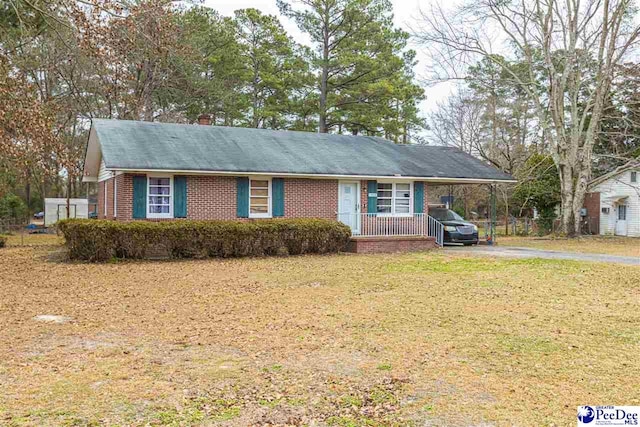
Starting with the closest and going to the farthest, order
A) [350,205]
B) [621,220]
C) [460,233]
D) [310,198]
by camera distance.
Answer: [310,198] → [350,205] → [460,233] → [621,220]

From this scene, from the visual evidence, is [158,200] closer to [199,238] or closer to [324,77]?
[199,238]

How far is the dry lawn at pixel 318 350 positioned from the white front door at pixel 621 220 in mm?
19059

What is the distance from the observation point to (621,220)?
94.1ft

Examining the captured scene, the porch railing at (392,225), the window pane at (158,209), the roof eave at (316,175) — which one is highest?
the roof eave at (316,175)

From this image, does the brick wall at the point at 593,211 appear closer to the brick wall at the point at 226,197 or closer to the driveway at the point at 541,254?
the driveway at the point at 541,254

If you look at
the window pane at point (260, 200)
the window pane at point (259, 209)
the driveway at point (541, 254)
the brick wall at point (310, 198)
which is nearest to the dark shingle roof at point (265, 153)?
the brick wall at point (310, 198)

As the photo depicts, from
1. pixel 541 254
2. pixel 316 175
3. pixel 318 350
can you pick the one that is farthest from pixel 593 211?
pixel 318 350

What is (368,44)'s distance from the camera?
106 ft

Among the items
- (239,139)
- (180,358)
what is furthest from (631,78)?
(180,358)

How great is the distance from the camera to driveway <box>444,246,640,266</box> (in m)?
15.4

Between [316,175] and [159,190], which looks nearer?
[159,190]

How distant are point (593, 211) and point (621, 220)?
5.58 feet

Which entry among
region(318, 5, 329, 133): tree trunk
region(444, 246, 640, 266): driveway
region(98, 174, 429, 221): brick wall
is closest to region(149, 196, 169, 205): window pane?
region(98, 174, 429, 221): brick wall

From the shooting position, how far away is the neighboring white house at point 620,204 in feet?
91.5
